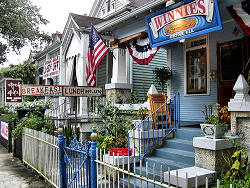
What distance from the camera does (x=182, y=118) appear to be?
9.35 metres

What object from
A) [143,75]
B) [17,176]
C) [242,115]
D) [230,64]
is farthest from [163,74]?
[17,176]

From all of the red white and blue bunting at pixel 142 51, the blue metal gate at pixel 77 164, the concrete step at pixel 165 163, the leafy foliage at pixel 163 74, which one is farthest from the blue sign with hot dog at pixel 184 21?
the blue metal gate at pixel 77 164

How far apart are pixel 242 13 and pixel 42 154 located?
240 inches

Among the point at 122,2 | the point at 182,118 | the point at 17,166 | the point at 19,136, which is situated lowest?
the point at 17,166

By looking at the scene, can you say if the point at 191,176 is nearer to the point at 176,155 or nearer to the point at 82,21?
the point at 176,155

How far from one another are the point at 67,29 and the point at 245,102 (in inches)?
478

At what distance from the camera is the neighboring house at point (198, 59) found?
764 centimetres

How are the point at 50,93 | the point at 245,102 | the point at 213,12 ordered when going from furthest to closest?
the point at 50,93 → the point at 213,12 → the point at 245,102

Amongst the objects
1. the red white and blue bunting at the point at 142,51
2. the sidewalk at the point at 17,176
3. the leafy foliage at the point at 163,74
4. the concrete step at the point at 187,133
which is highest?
the red white and blue bunting at the point at 142,51

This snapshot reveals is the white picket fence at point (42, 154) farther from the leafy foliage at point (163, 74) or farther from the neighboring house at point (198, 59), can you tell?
the leafy foliage at point (163, 74)

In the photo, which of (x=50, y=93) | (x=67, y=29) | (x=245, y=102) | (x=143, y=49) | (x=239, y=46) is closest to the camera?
(x=245, y=102)

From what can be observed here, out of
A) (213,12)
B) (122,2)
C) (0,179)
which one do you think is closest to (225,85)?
(213,12)

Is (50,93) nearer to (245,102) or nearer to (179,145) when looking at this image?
(179,145)

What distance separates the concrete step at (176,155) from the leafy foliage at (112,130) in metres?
1.13
